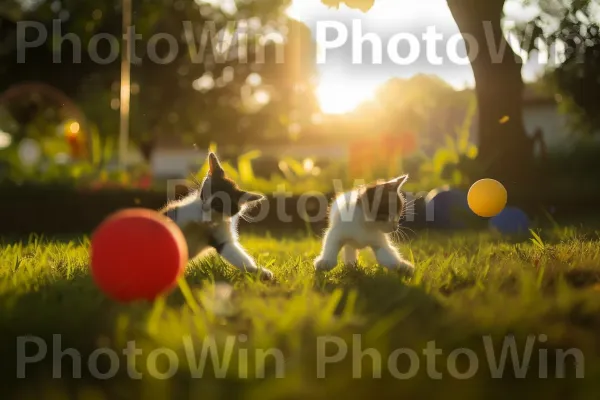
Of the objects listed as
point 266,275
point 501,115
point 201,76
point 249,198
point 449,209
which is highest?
point 201,76

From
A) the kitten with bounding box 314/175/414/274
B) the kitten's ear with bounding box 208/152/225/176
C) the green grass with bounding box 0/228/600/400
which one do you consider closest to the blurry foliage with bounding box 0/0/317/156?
the kitten's ear with bounding box 208/152/225/176

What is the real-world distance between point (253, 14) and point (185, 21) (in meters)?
4.25

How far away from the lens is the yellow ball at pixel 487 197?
22.5 feet

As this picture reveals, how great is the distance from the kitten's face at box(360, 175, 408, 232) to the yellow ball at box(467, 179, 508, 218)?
2903 millimetres

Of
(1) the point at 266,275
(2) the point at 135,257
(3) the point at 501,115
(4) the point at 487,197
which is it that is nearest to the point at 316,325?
(2) the point at 135,257

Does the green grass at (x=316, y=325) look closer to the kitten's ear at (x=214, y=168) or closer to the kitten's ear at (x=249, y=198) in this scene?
the kitten's ear at (x=249, y=198)

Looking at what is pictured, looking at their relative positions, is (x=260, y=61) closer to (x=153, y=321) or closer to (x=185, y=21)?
(x=185, y=21)

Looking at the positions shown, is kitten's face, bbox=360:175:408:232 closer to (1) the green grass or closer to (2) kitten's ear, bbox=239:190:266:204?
(1) the green grass

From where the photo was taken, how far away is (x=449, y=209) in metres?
7.62

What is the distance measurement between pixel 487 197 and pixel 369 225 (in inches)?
123

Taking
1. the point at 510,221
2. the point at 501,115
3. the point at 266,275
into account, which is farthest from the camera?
the point at 501,115

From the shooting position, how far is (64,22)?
1184 centimetres

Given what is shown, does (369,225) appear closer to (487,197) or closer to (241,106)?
(487,197)

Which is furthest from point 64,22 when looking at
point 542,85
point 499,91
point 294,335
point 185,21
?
point 294,335
